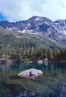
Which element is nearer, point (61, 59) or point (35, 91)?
point (35, 91)

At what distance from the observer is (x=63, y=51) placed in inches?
7702

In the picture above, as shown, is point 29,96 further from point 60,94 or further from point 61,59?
point 61,59

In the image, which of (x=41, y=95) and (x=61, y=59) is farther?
(x=61, y=59)

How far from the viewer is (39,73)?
95938 millimetres

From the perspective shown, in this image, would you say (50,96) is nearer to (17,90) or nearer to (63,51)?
(17,90)

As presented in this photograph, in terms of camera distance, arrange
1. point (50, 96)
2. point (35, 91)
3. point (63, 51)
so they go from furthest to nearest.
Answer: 1. point (63, 51)
2. point (35, 91)
3. point (50, 96)

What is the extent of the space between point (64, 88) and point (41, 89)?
6.17 meters

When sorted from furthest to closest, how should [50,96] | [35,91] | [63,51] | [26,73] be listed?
[63,51] → [26,73] → [35,91] → [50,96]

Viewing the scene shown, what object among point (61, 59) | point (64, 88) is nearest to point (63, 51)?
point (61, 59)

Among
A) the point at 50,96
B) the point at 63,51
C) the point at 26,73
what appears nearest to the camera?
the point at 50,96

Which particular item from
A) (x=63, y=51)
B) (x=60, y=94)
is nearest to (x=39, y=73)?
(x=60, y=94)

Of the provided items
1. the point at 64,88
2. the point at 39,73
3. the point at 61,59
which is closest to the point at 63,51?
the point at 61,59

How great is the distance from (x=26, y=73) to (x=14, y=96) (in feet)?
137

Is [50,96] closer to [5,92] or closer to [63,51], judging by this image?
[5,92]
